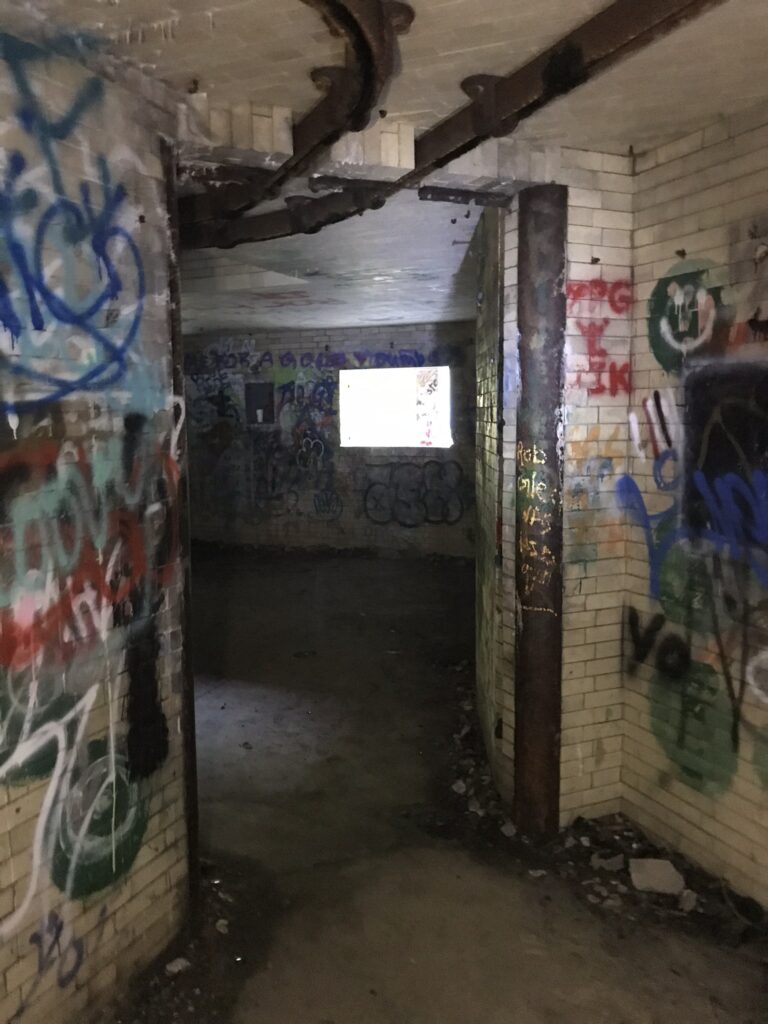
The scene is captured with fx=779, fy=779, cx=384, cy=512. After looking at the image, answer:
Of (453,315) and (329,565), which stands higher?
(453,315)

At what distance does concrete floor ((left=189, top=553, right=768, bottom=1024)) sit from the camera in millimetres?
2969

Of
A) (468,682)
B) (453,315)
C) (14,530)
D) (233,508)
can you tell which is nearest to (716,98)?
(14,530)

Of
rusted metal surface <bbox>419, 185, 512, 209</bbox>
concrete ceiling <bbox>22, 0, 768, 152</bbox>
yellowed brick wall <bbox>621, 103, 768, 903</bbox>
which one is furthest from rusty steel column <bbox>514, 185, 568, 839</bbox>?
concrete ceiling <bbox>22, 0, 768, 152</bbox>

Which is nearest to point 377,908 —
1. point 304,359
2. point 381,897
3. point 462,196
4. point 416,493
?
point 381,897

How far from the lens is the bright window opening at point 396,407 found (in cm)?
1046

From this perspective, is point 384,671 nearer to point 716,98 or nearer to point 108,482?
point 108,482

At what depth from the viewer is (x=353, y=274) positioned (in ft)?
22.2

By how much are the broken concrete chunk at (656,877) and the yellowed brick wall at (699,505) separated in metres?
0.15

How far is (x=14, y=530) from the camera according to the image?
2.39 meters

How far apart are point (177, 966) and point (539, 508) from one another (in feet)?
8.32

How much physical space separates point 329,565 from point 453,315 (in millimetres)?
3670

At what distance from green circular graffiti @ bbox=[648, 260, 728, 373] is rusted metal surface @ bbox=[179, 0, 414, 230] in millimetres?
1646

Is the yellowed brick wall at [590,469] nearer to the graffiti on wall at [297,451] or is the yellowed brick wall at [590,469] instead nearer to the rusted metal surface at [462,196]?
the rusted metal surface at [462,196]

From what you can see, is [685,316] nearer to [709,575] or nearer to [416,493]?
[709,575]
